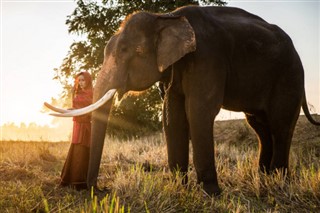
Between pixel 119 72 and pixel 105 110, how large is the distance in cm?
51

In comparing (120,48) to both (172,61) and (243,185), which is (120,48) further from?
(243,185)

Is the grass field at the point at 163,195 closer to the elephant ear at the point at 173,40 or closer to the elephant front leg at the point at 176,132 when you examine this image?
the elephant front leg at the point at 176,132

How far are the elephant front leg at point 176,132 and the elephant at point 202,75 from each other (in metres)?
0.01

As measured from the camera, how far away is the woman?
6.00 m

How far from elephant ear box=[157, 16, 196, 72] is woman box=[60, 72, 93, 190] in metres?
1.80

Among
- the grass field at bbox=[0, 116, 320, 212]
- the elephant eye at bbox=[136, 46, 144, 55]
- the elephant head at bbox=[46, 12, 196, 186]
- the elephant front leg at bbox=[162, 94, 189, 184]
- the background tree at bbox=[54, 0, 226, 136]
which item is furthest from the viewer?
the background tree at bbox=[54, 0, 226, 136]

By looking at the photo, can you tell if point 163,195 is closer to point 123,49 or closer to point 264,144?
point 123,49

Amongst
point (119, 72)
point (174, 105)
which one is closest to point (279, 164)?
point (174, 105)

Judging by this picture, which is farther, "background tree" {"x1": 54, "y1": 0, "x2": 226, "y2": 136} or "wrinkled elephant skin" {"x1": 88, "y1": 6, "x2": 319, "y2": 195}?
"background tree" {"x1": 54, "y1": 0, "x2": 226, "y2": 136}

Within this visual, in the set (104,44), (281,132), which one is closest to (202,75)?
(281,132)

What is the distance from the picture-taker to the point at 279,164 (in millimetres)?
5602

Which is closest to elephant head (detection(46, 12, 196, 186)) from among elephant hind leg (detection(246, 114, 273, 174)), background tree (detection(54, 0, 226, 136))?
elephant hind leg (detection(246, 114, 273, 174))

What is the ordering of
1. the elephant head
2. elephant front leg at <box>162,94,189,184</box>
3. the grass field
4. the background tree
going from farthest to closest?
the background tree, elephant front leg at <box>162,94,189,184</box>, the elephant head, the grass field

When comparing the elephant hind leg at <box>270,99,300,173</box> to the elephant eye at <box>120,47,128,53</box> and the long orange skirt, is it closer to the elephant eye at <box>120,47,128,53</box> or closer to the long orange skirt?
the elephant eye at <box>120,47,128,53</box>
